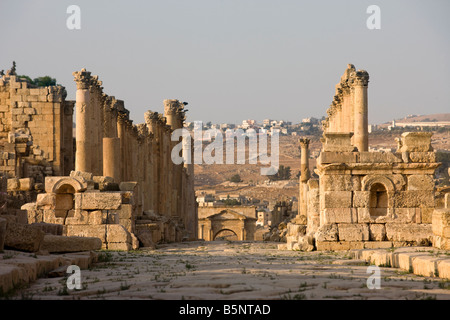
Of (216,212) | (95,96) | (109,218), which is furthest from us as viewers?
(216,212)

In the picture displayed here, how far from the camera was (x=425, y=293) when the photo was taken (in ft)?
27.2

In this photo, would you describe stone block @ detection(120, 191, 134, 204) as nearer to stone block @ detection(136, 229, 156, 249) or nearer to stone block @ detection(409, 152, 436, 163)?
stone block @ detection(136, 229, 156, 249)

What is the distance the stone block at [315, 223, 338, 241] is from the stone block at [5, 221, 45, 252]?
7848mm

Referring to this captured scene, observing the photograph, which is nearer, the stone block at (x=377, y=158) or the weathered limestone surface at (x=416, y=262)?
the weathered limestone surface at (x=416, y=262)

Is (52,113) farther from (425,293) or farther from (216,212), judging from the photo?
(216,212)

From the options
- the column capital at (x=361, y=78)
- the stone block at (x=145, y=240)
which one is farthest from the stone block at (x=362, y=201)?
the column capital at (x=361, y=78)

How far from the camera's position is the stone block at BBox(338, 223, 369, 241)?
18.2 metres

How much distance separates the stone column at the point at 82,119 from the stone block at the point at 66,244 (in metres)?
11.7

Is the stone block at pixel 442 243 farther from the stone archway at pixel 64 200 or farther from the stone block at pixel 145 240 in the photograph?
the stone archway at pixel 64 200

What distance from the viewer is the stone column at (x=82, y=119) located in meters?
25.5

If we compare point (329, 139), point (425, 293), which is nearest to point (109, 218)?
point (329, 139)

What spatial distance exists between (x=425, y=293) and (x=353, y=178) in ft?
34.2
